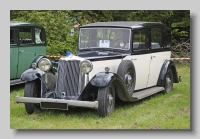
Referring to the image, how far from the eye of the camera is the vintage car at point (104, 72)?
254 inches

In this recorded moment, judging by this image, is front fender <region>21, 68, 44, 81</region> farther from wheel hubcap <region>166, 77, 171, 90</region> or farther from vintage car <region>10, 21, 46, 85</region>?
wheel hubcap <region>166, 77, 171, 90</region>

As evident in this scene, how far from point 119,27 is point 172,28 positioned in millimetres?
2486

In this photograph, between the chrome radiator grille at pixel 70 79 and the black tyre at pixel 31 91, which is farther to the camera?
the black tyre at pixel 31 91

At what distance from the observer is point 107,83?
6375 mm

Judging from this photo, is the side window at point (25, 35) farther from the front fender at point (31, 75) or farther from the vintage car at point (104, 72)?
the front fender at point (31, 75)

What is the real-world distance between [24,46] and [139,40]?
9.47 ft

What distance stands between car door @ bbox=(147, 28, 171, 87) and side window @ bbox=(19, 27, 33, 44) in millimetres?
2949

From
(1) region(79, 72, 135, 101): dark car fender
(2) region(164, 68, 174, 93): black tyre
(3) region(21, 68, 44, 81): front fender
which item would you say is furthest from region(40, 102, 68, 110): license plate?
(2) region(164, 68, 174, 93): black tyre

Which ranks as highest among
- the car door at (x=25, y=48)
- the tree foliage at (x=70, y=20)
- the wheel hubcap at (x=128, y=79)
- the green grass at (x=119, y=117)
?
the tree foliage at (x=70, y=20)

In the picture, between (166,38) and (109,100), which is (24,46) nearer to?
(166,38)

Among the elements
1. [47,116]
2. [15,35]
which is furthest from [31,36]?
[47,116]

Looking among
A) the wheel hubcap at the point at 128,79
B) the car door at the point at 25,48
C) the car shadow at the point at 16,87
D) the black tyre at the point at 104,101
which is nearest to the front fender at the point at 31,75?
the black tyre at the point at 104,101

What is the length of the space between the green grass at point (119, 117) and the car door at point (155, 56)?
2.24ft

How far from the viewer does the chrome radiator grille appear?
664 cm
